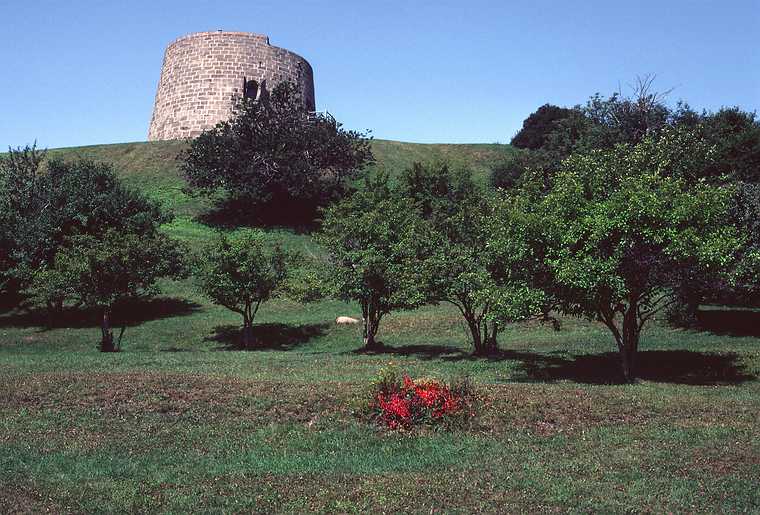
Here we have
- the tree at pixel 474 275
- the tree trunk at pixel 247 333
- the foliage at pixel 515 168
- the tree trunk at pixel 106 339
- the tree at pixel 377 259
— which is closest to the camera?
the tree at pixel 474 275

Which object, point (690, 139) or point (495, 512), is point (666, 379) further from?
point (690, 139)

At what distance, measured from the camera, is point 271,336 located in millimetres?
28156

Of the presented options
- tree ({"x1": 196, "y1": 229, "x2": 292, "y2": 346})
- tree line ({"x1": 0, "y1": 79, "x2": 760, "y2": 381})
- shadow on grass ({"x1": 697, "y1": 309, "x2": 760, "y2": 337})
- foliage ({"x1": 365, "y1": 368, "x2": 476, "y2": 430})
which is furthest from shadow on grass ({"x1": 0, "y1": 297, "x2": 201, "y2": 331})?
shadow on grass ({"x1": 697, "y1": 309, "x2": 760, "y2": 337})

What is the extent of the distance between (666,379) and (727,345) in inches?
232

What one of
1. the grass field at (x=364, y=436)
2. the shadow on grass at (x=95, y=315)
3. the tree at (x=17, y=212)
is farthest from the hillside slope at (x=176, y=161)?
the grass field at (x=364, y=436)

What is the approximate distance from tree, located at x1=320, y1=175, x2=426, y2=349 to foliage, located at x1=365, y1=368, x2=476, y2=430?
329 inches

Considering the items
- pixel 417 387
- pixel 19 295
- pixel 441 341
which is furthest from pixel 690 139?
pixel 19 295

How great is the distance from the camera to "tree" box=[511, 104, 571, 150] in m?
71.0

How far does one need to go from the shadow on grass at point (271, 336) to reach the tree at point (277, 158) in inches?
613

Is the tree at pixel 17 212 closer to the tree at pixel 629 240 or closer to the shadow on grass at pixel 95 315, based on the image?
the shadow on grass at pixel 95 315

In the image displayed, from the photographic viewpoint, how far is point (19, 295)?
112ft

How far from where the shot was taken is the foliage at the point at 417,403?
11.4 meters

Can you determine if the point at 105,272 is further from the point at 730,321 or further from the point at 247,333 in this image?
the point at 730,321

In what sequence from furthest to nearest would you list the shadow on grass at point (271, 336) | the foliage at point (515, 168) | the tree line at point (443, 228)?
the foliage at point (515, 168) < the shadow on grass at point (271, 336) < the tree line at point (443, 228)
